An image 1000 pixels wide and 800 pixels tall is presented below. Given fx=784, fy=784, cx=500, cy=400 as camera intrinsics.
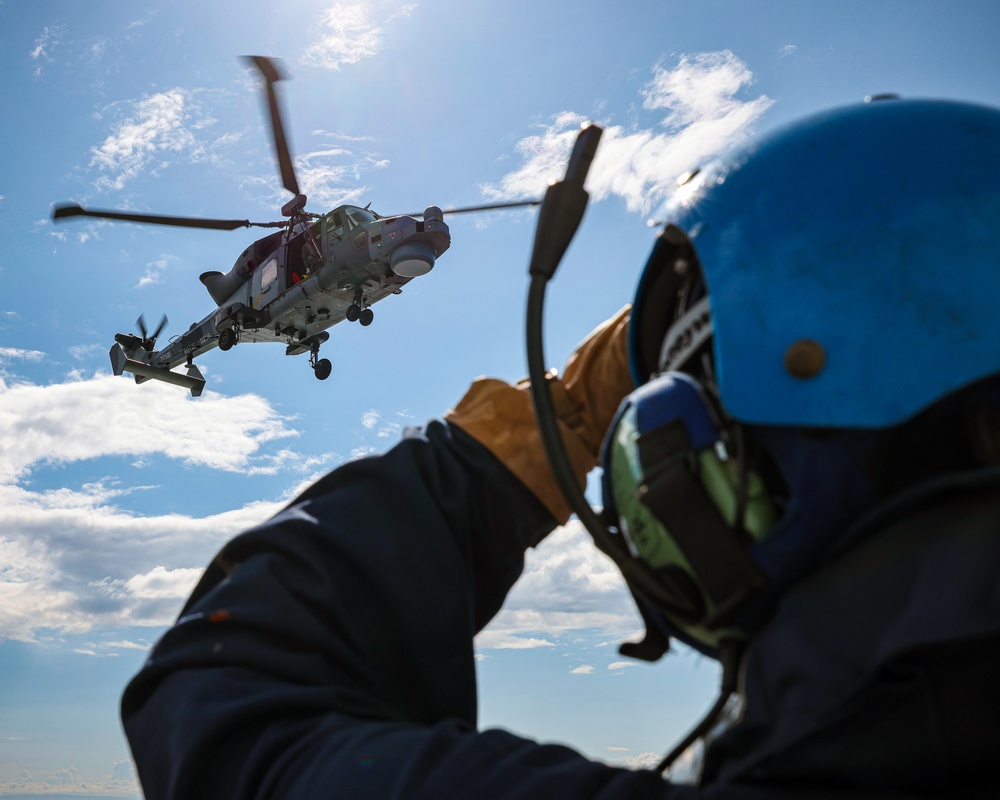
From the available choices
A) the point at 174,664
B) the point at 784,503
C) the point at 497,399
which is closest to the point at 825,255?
the point at 784,503

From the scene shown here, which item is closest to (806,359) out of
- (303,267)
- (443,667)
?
(443,667)

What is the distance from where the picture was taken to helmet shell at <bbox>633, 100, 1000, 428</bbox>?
975 millimetres

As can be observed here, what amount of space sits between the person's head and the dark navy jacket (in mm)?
125

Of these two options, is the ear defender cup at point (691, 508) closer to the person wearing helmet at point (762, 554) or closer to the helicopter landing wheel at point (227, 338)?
the person wearing helmet at point (762, 554)

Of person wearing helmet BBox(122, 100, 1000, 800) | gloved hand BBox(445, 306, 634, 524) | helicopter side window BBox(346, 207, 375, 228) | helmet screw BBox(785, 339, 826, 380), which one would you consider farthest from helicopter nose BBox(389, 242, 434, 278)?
helmet screw BBox(785, 339, 826, 380)

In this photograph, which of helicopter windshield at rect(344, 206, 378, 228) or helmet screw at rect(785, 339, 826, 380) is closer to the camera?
helmet screw at rect(785, 339, 826, 380)

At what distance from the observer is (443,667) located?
134 cm

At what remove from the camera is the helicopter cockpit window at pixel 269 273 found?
19.4m

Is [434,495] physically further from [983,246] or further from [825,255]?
[983,246]

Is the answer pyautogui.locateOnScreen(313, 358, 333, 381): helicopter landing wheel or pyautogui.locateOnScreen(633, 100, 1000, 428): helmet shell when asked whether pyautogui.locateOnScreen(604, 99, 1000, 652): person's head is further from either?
pyautogui.locateOnScreen(313, 358, 333, 381): helicopter landing wheel

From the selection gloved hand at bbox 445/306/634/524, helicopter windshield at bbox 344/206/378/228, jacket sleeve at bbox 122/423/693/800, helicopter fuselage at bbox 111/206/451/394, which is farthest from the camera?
helicopter windshield at bbox 344/206/378/228

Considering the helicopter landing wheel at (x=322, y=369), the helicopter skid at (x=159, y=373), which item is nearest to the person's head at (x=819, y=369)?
the helicopter landing wheel at (x=322, y=369)

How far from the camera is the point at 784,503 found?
104 centimetres

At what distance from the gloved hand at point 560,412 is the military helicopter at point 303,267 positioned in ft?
49.8
